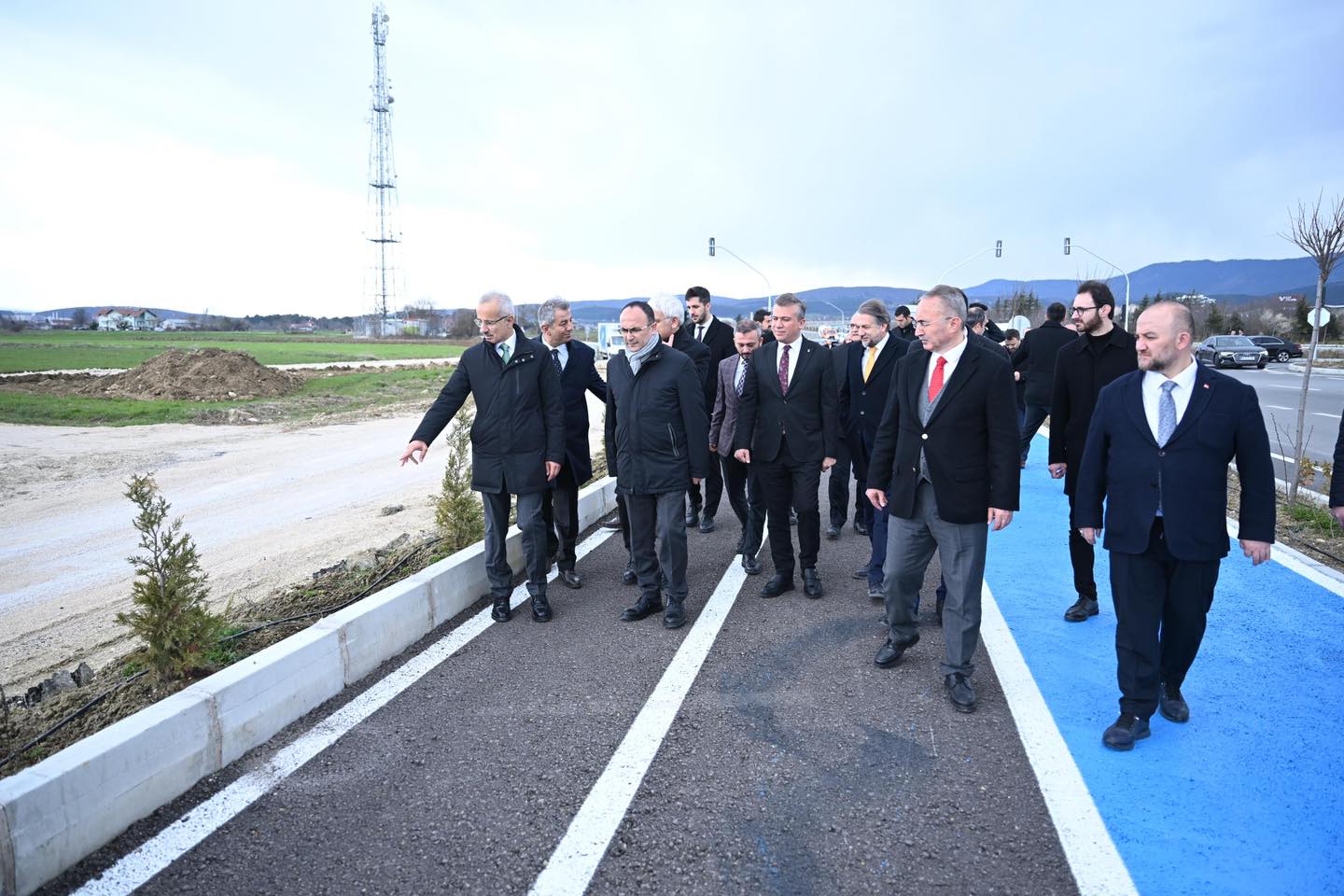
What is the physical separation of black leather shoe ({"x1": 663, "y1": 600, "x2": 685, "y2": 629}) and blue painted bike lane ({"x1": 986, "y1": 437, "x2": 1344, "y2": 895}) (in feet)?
7.12

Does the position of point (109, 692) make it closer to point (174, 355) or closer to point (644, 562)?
point (644, 562)

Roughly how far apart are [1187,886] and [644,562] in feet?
11.6

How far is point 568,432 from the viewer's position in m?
6.38

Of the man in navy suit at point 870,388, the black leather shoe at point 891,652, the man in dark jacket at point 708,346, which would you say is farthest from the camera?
the man in dark jacket at point 708,346

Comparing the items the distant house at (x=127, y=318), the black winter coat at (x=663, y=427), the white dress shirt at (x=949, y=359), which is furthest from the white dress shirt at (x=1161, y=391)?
the distant house at (x=127, y=318)

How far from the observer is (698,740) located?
153 inches

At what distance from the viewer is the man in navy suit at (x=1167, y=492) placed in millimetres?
3619

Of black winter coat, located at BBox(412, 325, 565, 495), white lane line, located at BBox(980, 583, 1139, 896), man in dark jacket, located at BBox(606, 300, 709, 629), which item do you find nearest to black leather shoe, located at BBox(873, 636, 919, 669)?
white lane line, located at BBox(980, 583, 1139, 896)

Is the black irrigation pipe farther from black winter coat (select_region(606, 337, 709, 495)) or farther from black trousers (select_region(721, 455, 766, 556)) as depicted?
black trousers (select_region(721, 455, 766, 556))

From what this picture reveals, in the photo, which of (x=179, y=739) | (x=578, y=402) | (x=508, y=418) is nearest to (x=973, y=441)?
(x=508, y=418)

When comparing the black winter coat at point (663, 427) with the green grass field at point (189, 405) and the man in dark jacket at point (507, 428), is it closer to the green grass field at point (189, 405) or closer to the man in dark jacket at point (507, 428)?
the man in dark jacket at point (507, 428)

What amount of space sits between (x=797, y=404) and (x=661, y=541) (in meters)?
1.43

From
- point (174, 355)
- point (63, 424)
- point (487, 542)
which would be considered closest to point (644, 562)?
point (487, 542)

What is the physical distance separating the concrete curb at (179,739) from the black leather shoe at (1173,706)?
4219 mm
